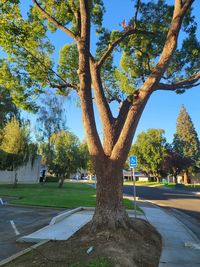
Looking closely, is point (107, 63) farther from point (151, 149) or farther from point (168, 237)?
point (151, 149)

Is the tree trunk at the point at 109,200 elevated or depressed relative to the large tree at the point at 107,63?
depressed

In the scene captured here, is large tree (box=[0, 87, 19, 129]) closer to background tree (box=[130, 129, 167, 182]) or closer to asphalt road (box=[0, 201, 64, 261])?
asphalt road (box=[0, 201, 64, 261])

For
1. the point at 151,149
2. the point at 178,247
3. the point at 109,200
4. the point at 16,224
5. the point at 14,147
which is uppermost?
the point at 151,149

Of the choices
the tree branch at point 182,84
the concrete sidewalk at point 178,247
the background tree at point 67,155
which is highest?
the background tree at point 67,155

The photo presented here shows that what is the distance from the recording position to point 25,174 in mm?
44812

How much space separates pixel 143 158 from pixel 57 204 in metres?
59.8

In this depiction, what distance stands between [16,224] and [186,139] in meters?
64.7

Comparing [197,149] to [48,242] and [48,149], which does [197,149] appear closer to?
[48,149]

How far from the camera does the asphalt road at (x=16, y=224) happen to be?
8248mm

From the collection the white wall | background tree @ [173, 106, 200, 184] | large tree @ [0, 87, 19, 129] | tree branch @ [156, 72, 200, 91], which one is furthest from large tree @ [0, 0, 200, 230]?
background tree @ [173, 106, 200, 184]

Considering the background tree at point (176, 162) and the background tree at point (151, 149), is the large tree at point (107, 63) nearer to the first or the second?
the background tree at point (176, 162)

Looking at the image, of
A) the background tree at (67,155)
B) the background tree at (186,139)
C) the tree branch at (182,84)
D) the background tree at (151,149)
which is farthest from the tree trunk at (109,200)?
the background tree at (151,149)

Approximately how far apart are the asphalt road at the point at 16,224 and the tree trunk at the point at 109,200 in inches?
82.5

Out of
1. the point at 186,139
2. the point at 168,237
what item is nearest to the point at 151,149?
the point at 186,139
